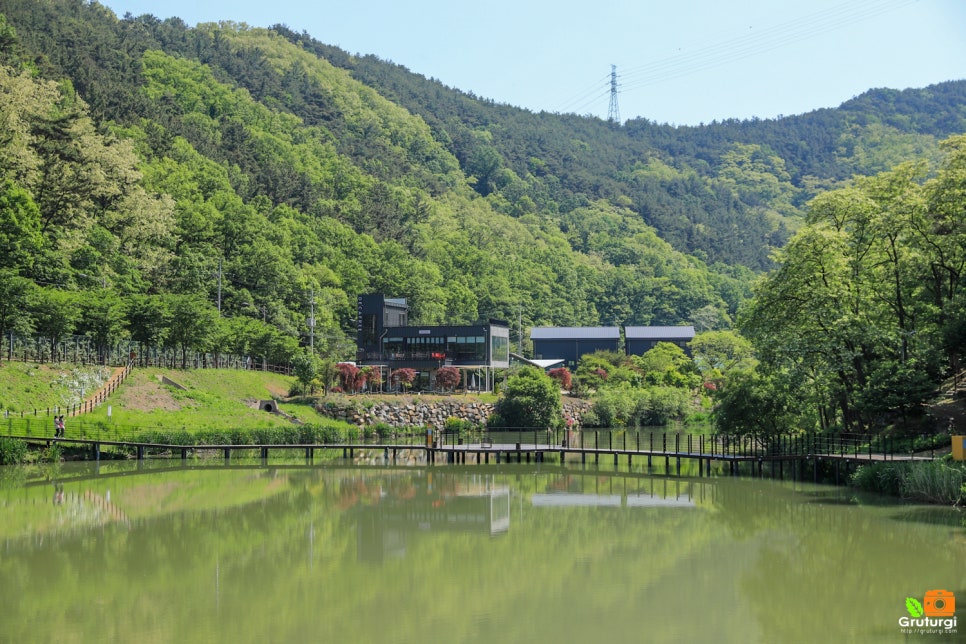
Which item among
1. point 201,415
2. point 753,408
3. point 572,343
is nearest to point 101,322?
point 201,415

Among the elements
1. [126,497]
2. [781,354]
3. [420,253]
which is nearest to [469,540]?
[126,497]

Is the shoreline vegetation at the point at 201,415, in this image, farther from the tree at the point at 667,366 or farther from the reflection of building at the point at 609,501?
the tree at the point at 667,366

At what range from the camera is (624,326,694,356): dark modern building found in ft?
342

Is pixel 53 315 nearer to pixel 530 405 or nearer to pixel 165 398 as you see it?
pixel 165 398

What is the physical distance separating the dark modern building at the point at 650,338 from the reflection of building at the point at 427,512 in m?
68.5

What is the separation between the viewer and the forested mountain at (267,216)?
69688 millimetres

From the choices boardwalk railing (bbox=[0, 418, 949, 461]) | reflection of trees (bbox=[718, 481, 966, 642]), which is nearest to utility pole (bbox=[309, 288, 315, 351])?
boardwalk railing (bbox=[0, 418, 949, 461])

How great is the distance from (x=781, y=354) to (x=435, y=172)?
151 metres

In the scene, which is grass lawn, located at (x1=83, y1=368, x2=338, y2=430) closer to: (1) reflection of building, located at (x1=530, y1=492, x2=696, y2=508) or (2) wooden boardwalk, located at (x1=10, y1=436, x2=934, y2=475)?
(2) wooden boardwalk, located at (x1=10, y1=436, x2=934, y2=475)

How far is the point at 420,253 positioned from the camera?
12838 cm

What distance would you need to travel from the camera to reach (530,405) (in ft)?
207

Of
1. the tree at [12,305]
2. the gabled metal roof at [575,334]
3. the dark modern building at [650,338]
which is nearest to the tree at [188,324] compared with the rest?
the tree at [12,305]

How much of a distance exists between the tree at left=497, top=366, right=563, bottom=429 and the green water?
2876 cm

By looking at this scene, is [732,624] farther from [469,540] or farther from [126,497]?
[126,497]
